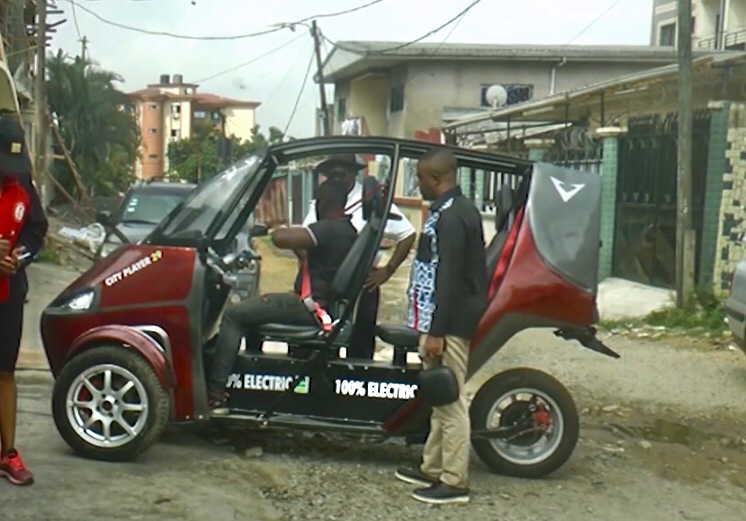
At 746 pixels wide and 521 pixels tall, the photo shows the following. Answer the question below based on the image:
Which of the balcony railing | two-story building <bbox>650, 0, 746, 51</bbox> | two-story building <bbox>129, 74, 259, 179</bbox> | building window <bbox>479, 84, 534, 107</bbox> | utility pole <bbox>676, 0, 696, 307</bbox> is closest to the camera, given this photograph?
utility pole <bbox>676, 0, 696, 307</bbox>

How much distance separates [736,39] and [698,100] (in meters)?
23.9

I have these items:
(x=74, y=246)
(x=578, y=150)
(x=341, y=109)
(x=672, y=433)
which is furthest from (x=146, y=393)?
(x=341, y=109)

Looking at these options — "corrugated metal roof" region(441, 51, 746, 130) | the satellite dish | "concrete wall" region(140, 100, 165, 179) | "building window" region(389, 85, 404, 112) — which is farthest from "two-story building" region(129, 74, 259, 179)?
"corrugated metal roof" region(441, 51, 746, 130)

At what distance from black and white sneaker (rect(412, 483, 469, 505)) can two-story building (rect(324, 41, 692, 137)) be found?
26306mm

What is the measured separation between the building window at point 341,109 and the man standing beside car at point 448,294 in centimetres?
3513

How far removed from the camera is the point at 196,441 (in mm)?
6730

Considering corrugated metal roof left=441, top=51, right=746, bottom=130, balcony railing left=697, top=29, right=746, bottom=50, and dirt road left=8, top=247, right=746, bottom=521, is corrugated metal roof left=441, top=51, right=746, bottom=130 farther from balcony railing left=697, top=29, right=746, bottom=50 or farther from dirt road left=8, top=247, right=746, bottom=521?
balcony railing left=697, top=29, right=746, bottom=50

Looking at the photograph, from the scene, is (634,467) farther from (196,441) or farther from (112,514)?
(112,514)

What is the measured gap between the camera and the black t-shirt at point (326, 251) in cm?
637

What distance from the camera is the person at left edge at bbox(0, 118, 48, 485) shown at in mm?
5453

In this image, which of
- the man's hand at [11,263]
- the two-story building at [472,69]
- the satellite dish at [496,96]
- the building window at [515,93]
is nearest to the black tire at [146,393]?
the man's hand at [11,263]

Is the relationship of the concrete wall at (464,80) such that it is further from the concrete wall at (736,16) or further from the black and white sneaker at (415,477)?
the black and white sneaker at (415,477)

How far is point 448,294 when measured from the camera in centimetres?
564

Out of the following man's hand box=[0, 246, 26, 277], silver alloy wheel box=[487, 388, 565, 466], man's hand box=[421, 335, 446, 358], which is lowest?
silver alloy wheel box=[487, 388, 565, 466]
